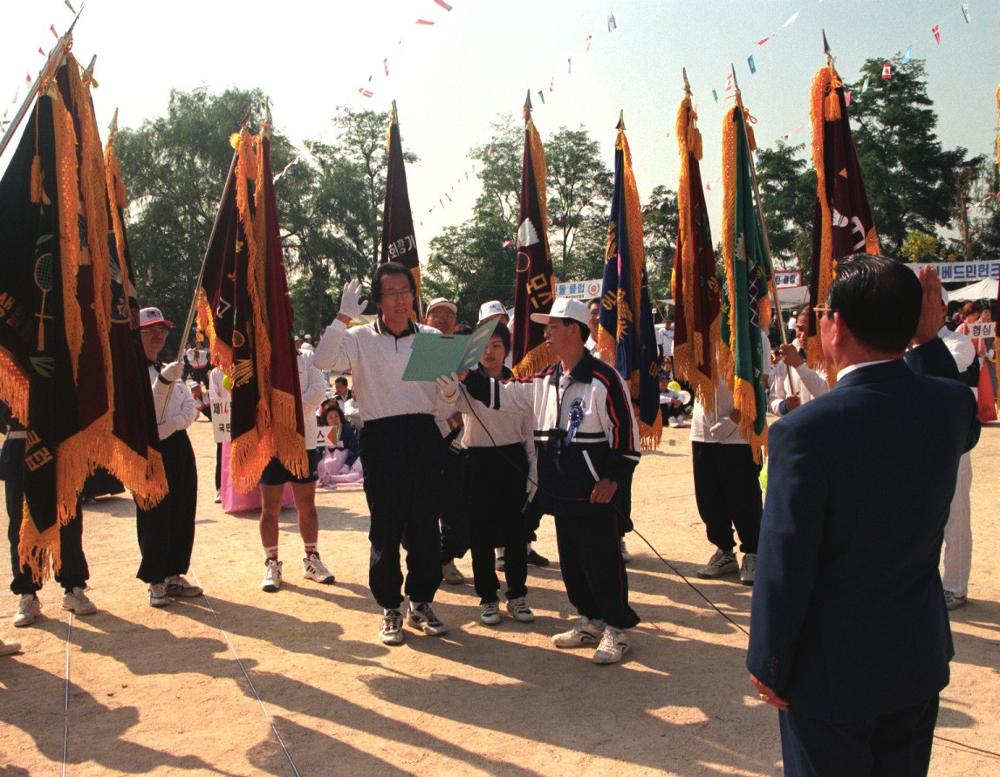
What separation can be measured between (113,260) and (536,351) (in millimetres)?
3263

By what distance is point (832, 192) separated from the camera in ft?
18.7

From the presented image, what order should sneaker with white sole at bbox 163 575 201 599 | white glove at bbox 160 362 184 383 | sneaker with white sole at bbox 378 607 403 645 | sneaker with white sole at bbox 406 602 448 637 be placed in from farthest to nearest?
sneaker with white sole at bbox 163 575 201 599
white glove at bbox 160 362 184 383
sneaker with white sole at bbox 406 602 448 637
sneaker with white sole at bbox 378 607 403 645

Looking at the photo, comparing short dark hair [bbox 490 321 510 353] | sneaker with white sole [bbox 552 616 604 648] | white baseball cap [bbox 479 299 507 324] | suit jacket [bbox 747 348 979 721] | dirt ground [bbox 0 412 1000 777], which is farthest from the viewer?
white baseball cap [bbox 479 299 507 324]

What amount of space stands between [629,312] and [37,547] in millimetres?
4278

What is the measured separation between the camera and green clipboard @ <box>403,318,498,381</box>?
4.50m

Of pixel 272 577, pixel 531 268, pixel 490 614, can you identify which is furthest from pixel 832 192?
pixel 272 577

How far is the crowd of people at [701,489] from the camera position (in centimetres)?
197

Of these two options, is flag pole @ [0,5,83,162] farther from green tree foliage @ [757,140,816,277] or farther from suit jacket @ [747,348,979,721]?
green tree foliage @ [757,140,816,277]

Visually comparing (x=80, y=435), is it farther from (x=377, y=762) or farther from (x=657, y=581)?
(x=657, y=581)

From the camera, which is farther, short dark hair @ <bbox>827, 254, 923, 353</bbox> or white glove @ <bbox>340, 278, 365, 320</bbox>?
white glove @ <bbox>340, 278, 365, 320</bbox>

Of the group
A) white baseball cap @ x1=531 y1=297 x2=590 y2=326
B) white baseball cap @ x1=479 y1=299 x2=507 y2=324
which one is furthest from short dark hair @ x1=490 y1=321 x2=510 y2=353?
white baseball cap @ x1=531 y1=297 x2=590 y2=326

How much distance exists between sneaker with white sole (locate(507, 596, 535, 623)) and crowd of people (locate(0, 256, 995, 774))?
17mm

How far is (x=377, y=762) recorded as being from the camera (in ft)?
11.5

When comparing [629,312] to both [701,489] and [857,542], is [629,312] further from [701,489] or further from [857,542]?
[857,542]
